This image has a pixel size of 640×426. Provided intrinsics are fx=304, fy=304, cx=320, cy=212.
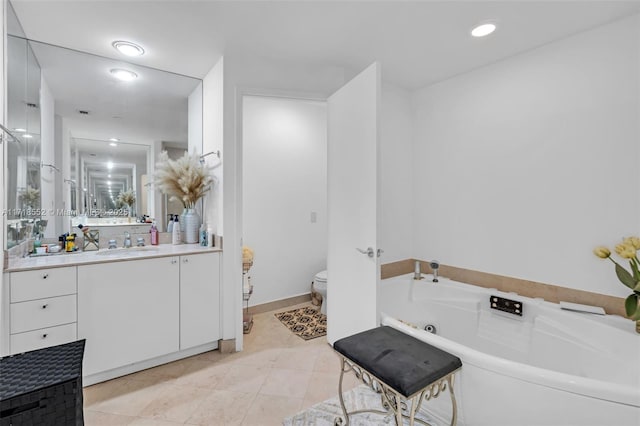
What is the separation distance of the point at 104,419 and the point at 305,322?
1.71 meters

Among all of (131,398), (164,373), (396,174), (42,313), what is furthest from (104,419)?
(396,174)

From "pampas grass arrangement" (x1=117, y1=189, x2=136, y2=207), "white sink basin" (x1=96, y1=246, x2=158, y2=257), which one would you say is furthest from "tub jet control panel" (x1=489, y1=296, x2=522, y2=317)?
"pampas grass arrangement" (x1=117, y1=189, x2=136, y2=207)

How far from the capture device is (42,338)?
177 centimetres

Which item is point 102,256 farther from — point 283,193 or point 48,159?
point 283,193

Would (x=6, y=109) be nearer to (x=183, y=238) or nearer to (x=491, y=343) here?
(x=183, y=238)

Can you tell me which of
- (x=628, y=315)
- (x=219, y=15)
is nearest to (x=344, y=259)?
(x=628, y=315)

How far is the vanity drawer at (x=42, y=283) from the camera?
1.69 metres

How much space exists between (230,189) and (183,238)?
2.28ft

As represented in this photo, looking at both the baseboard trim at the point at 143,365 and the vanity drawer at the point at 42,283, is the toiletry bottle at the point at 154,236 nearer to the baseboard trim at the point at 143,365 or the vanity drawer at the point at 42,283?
the vanity drawer at the point at 42,283

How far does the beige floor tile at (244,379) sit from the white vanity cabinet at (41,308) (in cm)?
97

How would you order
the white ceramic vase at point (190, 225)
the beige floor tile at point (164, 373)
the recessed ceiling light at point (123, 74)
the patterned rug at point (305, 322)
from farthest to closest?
the patterned rug at point (305, 322) < the white ceramic vase at point (190, 225) < the recessed ceiling light at point (123, 74) < the beige floor tile at point (164, 373)

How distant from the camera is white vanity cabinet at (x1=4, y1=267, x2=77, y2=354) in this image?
1.69 meters

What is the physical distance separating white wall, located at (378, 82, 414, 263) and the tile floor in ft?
3.74

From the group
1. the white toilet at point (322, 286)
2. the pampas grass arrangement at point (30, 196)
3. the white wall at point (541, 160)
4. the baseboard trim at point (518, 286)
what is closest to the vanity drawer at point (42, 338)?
the pampas grass arrangement at point (30, 196)
